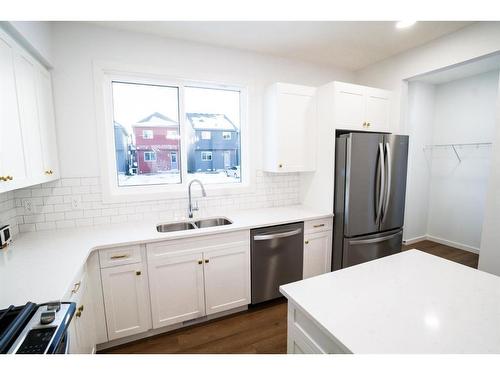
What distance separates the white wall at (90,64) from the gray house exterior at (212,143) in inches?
16.9

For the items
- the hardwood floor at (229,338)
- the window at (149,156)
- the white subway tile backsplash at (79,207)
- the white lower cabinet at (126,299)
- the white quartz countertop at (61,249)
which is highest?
the window at (149,156)

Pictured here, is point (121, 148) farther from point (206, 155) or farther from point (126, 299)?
point (126, 299)

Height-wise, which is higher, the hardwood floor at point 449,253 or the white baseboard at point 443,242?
the white baseboard at point 443,242

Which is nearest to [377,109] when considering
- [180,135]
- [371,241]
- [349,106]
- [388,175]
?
[349,106]

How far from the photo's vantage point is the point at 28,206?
1.98 meters

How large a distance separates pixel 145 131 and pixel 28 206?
114 cm

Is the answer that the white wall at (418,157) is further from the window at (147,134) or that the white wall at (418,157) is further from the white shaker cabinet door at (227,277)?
the window at (147,134)

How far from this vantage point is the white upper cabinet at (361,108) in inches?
99.6

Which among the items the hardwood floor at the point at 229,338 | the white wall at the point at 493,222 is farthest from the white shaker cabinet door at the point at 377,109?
the hardwood floor at the point at 229,338

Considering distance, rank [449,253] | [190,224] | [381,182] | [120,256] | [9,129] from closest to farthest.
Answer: [9,129] → [120,256] → [190,224] → [381,182] → [449,253]

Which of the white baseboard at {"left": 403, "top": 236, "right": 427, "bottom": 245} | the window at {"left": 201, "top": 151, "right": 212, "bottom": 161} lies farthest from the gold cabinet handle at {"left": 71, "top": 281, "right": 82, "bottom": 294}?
the white baseboard at {"left": 403, "top": 236, "right": 427, "bottom": 245}
